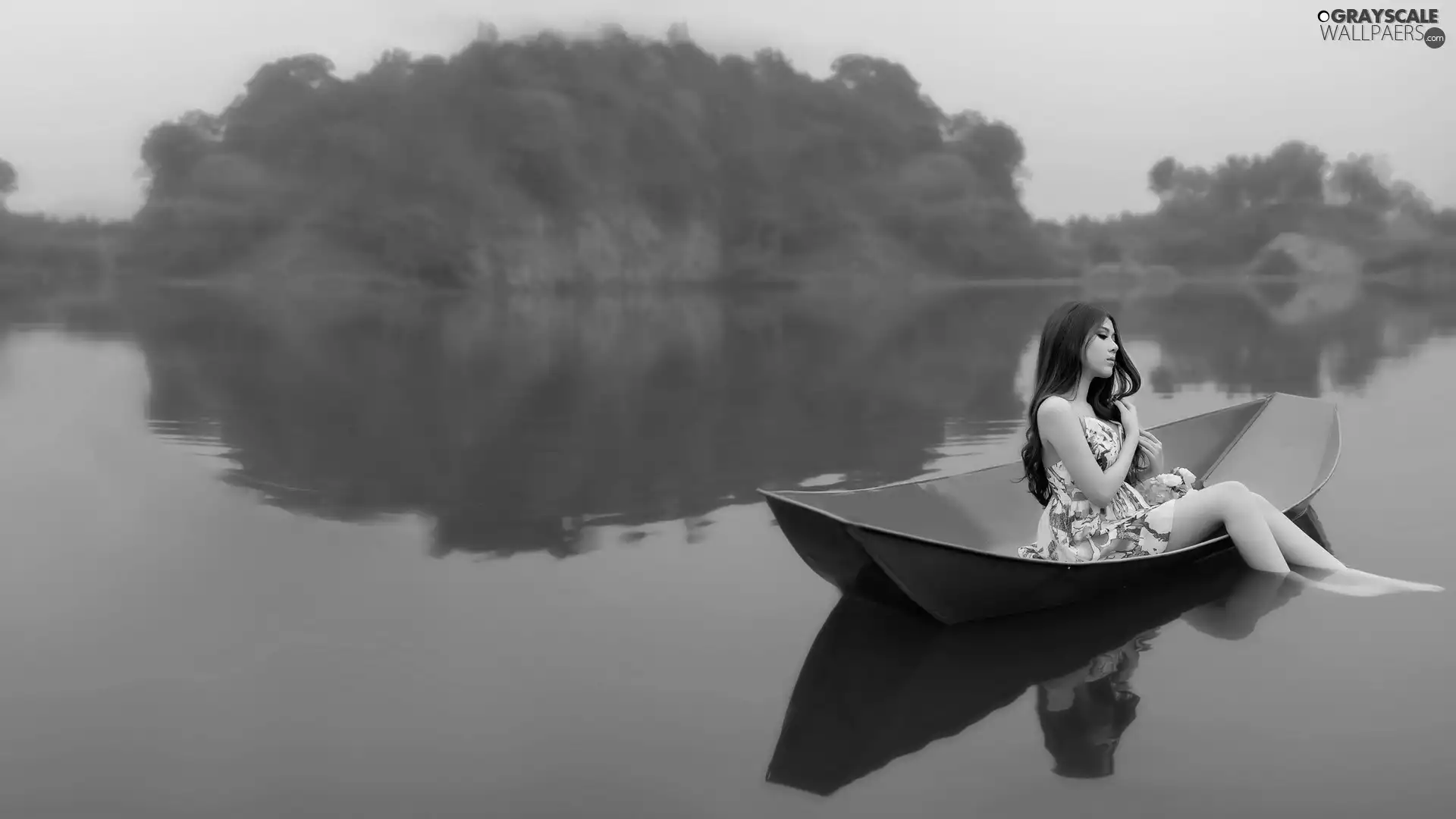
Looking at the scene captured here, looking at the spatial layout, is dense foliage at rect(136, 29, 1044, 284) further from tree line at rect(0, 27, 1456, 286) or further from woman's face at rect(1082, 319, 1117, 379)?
woman's face at rect(1082, 319, 1117, 379)

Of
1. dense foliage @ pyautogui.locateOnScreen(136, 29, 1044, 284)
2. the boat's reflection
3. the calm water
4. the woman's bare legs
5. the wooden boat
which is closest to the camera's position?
the calm water

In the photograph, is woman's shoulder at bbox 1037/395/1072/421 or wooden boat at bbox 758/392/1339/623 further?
woman's shoulder at bbox 1037/395/1072/421

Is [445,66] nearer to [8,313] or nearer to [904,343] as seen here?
[8,313]

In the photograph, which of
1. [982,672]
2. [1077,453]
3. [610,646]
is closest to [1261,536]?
[1077,453]

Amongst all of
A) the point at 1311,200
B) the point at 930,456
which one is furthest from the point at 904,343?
the point at 1311,200

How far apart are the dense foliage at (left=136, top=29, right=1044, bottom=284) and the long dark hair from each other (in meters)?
44.4

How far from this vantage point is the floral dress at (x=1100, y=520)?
3785mm

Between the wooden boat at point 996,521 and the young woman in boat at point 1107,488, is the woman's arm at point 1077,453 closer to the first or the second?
the young woman in boat at point 1107,488

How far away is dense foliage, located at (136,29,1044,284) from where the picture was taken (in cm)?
4981

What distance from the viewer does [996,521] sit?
441cm

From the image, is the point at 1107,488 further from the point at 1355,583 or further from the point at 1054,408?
the point at 1355,583

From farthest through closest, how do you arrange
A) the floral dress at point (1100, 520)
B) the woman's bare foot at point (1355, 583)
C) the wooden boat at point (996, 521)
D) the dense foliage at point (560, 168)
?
1. the dense foliage at point (560, 168)
2. the woman's bare foot at point (1355, 583)
3. the floral dress at point (1100, 520)
4. the wooden boat at point (996, 521)

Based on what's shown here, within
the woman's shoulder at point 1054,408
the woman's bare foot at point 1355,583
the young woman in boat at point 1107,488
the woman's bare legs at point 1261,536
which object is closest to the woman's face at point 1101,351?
the young woman in boat at point 1107,488

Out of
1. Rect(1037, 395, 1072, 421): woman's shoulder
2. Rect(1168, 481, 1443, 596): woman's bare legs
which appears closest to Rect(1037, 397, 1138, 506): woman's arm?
Rect(1037, 395, 1072, 421): woman's shoulder
